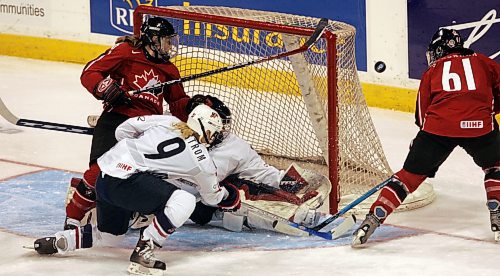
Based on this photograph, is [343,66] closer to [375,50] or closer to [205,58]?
[205,58]

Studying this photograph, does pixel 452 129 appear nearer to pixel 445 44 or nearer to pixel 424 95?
pixel 424 95

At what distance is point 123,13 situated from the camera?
8.78 meters

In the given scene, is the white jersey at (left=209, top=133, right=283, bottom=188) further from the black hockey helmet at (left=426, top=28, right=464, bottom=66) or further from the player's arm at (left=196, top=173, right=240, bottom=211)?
the black hockey helmet at (left=426, top=28, right=464, bottom=66)

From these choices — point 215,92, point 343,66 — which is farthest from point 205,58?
point 343,66

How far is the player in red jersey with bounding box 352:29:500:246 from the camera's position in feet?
16.7

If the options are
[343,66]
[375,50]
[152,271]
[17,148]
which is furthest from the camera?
[375,50]

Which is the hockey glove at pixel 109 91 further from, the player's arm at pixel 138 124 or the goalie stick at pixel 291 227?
the goalie stick at pixel 291 227

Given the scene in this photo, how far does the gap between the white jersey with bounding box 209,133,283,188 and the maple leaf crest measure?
0.39m

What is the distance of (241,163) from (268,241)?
15.8 inches

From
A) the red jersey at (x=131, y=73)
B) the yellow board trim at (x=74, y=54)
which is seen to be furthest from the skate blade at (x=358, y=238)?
the yellow board trim at (x=74, y=54)

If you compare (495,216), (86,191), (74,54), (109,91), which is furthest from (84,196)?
(74,54)

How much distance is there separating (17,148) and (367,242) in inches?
100

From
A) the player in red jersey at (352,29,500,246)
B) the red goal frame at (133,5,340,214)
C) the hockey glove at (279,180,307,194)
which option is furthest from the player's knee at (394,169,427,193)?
the hockey glove at (279,180,307,194)

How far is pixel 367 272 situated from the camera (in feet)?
15.6
